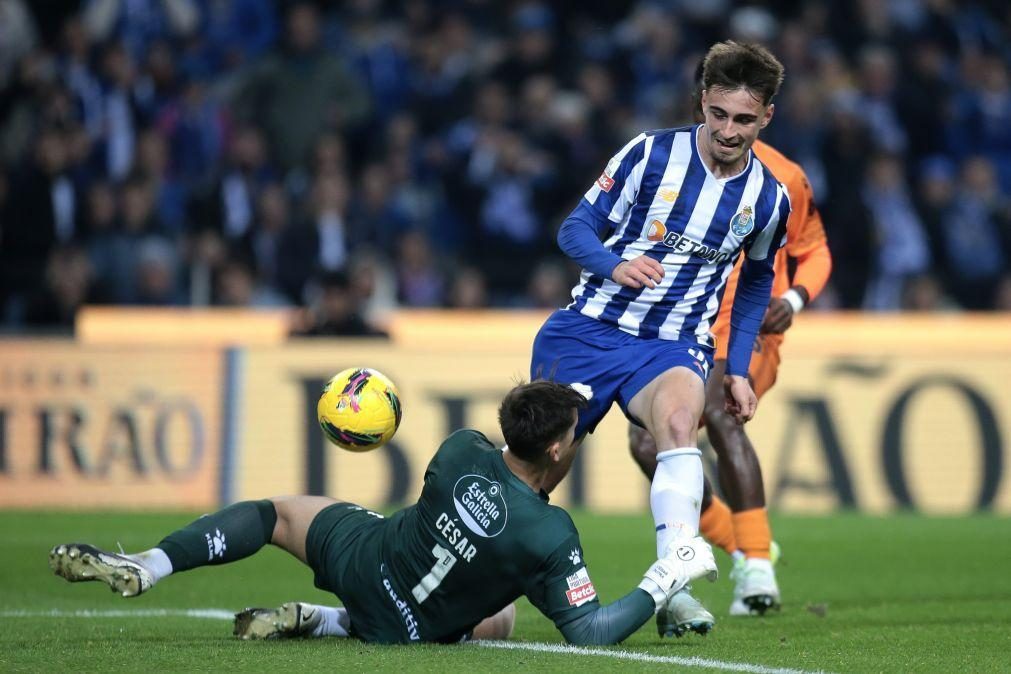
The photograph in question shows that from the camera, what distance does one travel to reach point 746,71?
5.89m

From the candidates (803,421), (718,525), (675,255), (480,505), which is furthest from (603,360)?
(803,421)

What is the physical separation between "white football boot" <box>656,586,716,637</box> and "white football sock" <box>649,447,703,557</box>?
0.21 metres

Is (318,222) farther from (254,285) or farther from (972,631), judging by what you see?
(972,631)

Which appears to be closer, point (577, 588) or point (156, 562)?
point (577, 588)

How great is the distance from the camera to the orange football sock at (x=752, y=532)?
275 inches

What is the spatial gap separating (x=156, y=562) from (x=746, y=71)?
9.02 ft

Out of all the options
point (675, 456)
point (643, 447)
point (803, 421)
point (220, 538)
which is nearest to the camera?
point (220, 538)

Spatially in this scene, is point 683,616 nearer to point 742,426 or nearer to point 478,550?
point 478,550

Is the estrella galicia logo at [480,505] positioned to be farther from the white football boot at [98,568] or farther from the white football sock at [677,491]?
the white football boot at [98,568]

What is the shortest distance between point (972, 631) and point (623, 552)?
11.2 feet

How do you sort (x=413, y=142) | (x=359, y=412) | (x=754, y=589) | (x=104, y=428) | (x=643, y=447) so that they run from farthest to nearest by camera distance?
(x=413, y=142) < (x=104, y=428) < (x=643, y=447) < (x=754, y=589) < (x=359, y=412)

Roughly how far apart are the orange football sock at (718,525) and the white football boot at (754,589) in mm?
554

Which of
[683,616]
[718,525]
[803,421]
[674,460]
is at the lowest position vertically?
[803,421]

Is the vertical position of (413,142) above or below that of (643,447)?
above
